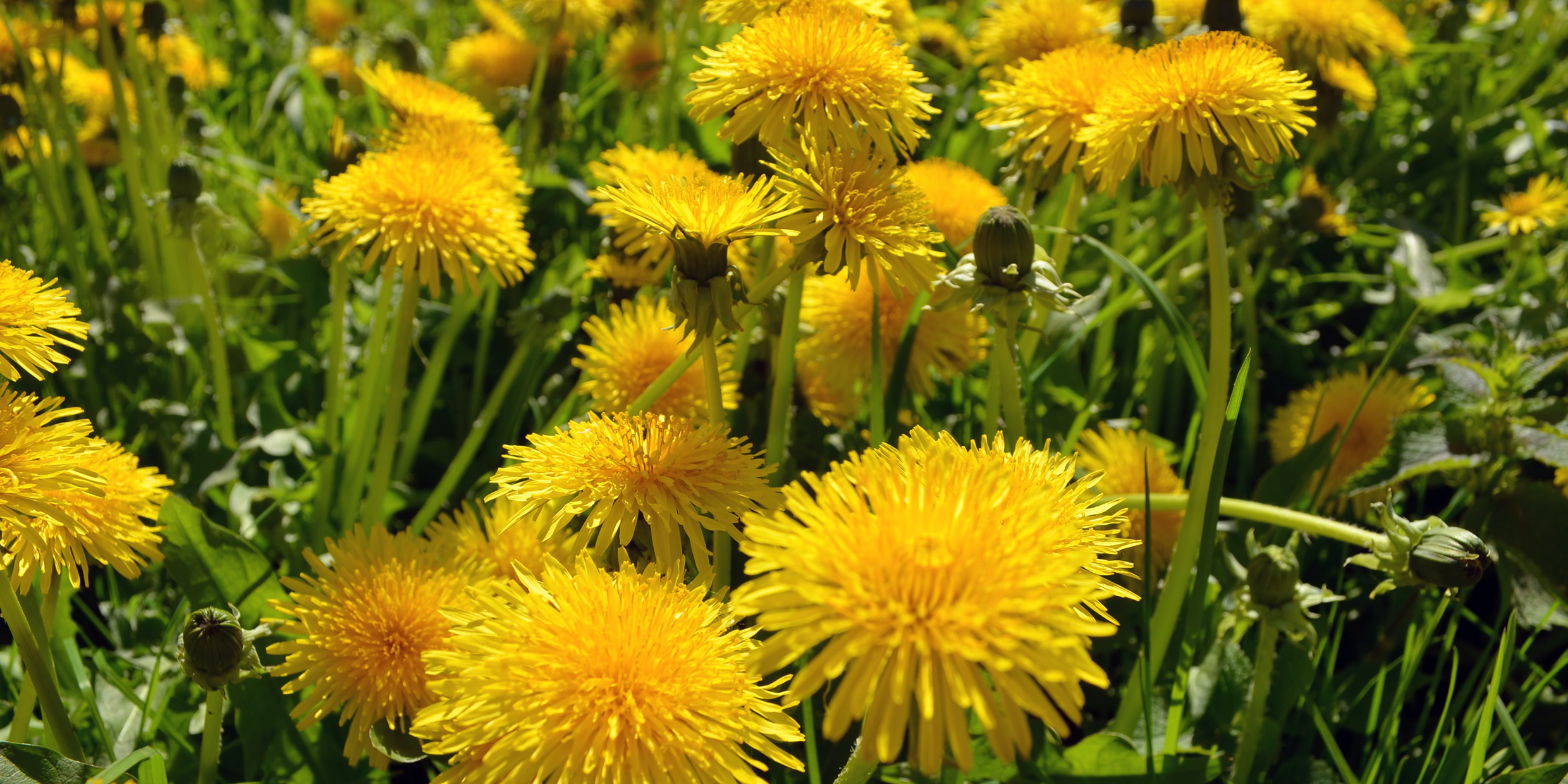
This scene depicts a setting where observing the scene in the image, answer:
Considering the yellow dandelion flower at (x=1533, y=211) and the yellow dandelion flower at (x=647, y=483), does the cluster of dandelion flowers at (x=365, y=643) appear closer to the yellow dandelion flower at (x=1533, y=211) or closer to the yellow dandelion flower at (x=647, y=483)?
the yellow dandelion flower at (x=647, y=483)

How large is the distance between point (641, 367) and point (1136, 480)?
808 mm

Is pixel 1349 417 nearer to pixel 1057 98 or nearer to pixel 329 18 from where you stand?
pixel 1057 98

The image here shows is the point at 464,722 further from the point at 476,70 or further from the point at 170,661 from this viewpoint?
the point at 476,70

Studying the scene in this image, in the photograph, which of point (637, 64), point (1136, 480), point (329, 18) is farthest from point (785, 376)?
point (329, 18)

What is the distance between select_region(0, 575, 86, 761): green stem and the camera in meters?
1.05

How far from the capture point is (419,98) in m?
1.91

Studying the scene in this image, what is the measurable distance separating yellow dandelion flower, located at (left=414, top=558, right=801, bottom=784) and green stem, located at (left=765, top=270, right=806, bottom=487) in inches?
15.3

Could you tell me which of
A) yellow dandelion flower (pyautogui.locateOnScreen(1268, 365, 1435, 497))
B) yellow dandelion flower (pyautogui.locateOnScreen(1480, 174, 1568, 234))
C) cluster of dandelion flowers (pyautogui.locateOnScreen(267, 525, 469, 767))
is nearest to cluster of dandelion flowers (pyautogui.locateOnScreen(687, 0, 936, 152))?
cluster of dandelion flowers (pyautogui.locateOnScreen(267, 525, 469, 767))

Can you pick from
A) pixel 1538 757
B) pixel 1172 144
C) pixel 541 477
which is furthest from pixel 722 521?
pixel 1538 757

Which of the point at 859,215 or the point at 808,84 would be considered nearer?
the point at 859,215

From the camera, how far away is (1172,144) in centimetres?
123

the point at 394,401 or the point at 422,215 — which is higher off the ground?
the point at 422,215

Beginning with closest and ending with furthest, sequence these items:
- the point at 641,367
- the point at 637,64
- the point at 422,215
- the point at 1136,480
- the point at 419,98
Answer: the point at 422,215 < the point at 641,367 < the point at 1136,480 < the point at 419,98 < the point at 637,64

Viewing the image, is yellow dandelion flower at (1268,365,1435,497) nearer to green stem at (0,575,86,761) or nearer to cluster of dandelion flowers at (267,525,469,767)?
cluster of dandelion flowers at (267,525,469,767)
